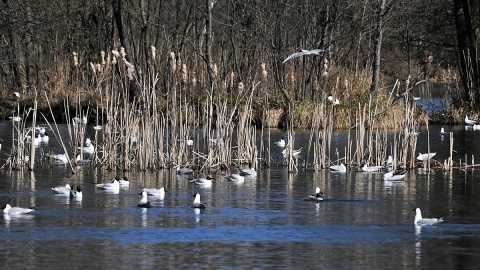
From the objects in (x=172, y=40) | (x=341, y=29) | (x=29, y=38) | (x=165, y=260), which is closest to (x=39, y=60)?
(x=29, y=38)

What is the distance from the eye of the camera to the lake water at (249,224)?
11.8m

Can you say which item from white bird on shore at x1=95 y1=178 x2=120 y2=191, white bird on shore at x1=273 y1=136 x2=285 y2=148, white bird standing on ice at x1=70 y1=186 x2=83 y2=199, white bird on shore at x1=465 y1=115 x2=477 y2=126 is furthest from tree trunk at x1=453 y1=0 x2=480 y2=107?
white bird standing on ice at x1=70 y1=186 x2=83 y2=199

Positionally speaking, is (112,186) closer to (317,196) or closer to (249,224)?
(317,196)

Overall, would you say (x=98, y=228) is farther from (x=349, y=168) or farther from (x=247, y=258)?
(x=349, y=168)

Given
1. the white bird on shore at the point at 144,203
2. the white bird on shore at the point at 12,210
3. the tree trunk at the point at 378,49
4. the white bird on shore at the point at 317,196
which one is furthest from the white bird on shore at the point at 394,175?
the tree trunk at the point at 378,49

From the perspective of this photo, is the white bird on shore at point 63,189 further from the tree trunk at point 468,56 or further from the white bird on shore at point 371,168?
the tree trunk at point 468,56

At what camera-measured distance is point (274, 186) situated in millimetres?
18438

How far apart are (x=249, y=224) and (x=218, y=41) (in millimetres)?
24932

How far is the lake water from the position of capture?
11.8 meters

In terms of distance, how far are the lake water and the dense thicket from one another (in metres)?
11.6

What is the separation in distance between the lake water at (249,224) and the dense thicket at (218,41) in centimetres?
1160

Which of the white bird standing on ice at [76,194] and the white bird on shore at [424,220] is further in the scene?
the white bird standing on ice at [76,194]

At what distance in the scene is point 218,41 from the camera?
127 ft

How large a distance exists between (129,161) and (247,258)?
8.84 m
